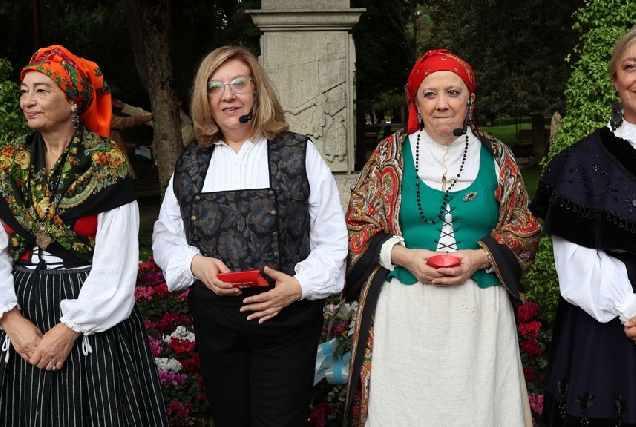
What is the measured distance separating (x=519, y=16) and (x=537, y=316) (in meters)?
14.6

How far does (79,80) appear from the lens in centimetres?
246

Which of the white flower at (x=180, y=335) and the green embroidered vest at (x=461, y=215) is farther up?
the green embroidered vest at (x=461, y=215)

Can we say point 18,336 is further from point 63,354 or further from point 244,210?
point 244,210

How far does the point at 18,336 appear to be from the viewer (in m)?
2.38

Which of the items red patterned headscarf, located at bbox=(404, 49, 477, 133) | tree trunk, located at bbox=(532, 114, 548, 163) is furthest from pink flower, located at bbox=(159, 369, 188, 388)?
tree trunk, located at bbox=(532, 114, 548, 163)

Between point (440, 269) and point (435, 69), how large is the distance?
74cm

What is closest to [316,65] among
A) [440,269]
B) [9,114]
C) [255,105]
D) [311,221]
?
[9,114]

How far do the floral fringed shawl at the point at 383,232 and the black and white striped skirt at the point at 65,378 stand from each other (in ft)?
2.87

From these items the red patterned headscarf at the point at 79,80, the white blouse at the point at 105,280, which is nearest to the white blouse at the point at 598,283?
the white blouse at the point at 105,280

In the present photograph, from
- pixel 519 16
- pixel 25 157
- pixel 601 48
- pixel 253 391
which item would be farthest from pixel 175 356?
pixel 519 16

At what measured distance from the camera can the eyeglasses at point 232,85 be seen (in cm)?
246

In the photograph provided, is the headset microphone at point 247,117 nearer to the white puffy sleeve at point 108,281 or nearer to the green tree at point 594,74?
the white puffy sleeve at point 108,281

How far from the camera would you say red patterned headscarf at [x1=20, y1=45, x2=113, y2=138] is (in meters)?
2.41

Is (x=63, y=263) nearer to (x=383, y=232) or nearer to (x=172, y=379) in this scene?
(x=383, y=232)
